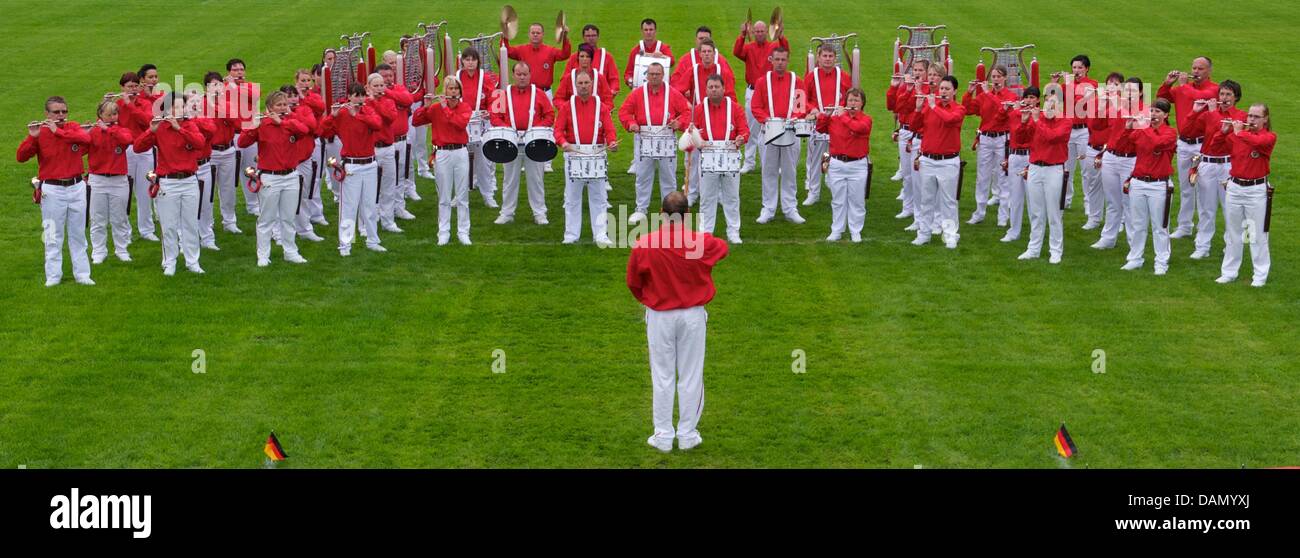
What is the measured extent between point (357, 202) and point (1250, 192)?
36.8 feet

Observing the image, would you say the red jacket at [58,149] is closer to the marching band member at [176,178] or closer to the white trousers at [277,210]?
the marching band member at [176,178]

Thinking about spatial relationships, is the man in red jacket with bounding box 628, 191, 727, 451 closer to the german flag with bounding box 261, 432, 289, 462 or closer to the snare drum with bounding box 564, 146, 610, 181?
the german flag with bounding box 261, 432, 289, 462

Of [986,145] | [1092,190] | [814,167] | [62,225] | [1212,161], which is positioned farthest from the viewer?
[814,167]

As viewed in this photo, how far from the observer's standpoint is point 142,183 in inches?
818

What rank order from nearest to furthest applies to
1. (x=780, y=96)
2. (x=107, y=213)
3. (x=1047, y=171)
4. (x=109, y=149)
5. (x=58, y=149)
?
(x=58, y=149) < (x=109, y=149) < (x=107, y=213) < (x=1047, y=171) < (x=780, y=96)

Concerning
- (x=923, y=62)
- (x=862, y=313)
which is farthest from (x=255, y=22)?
(x=862, y=313)

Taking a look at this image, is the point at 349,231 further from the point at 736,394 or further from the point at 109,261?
the point at 736,394

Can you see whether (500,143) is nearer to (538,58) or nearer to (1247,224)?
(538,58)

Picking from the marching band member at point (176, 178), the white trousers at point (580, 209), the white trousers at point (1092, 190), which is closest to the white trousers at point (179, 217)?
the marching band member at point (176, 178)

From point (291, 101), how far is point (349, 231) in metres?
1.84

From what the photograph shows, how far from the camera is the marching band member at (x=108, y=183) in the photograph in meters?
18.6

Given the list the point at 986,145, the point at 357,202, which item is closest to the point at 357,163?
the point at 357,202

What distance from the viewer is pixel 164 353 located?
15586 millimetres

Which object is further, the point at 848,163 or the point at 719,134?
the point at 848,163
